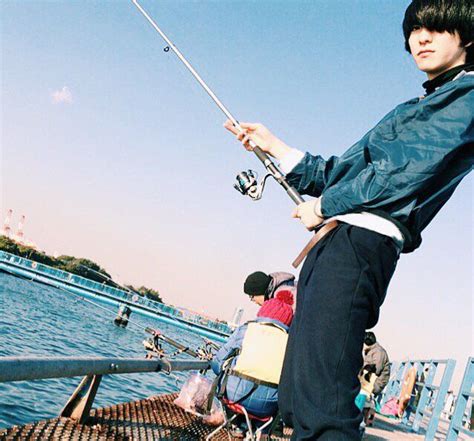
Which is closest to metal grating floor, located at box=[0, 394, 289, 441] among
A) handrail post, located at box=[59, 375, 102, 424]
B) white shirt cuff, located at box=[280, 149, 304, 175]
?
handrail post, located at box=[59, 375, 102, 424]

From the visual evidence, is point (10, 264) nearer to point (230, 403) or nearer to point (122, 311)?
point (122, 311)

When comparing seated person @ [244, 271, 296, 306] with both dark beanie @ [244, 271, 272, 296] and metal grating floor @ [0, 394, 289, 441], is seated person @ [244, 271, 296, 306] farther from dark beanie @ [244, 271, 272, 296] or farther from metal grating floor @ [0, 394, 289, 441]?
metal grating floor @ [0, 394, 289, 441]

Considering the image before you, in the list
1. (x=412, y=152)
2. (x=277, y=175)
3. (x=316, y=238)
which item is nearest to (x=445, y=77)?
(x=412, y=152)

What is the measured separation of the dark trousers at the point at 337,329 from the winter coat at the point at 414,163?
0.10 meters

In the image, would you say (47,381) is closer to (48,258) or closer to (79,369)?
(79,369)

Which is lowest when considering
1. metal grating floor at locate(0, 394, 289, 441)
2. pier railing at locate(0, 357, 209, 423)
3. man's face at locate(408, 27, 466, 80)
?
metal grating floor at locate(0, 394, 289, 441)

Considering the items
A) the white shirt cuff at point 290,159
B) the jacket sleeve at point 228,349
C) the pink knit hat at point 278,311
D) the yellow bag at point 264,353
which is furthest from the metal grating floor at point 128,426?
the white shirt cuff at point 290,159

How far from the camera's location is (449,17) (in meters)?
1.75

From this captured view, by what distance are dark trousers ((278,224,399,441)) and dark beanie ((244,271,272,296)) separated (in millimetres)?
2855

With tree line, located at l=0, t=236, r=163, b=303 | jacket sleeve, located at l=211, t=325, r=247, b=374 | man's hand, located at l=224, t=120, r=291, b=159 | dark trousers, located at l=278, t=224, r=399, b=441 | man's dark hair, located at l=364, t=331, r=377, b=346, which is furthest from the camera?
tree line, located at l=0, t=236, r=163, b=303

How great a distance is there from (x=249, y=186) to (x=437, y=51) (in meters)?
1.34

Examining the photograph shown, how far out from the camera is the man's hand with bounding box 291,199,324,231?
177 cm

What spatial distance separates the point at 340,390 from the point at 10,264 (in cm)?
4588

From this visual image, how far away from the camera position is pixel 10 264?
42.9 m
